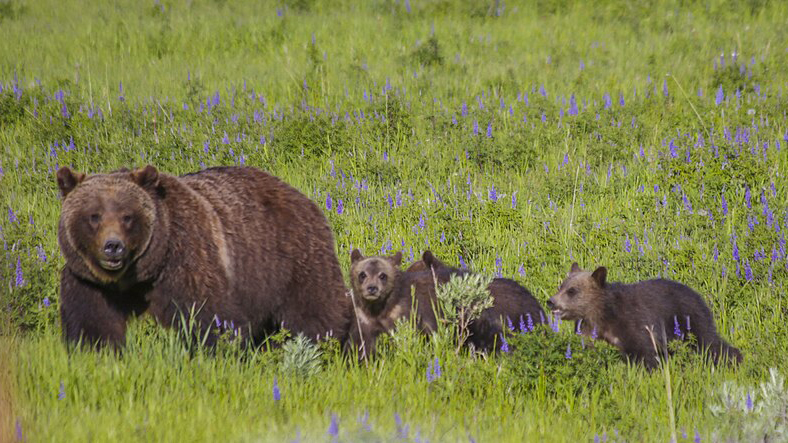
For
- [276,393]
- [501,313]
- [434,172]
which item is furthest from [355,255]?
[434,172]

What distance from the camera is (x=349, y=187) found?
940 centimetres

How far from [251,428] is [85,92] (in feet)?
29.9

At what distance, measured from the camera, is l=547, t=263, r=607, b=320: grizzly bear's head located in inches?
274

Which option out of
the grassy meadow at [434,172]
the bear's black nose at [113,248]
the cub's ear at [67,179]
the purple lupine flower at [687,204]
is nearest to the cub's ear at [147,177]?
the cub's ear at [67,179]

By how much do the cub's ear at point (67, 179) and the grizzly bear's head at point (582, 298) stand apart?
340 cm

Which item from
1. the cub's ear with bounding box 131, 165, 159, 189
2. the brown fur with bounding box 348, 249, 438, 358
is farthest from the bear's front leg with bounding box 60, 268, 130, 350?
the brown fur with bounding box 348, 249, 438, 358

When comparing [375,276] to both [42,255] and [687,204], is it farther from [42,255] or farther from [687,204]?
[687,204]

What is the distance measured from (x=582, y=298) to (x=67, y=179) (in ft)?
11.8

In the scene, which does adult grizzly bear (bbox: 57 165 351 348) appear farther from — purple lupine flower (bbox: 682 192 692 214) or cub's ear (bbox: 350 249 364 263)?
purple lupine flower (bbox: 682 192 692 214)

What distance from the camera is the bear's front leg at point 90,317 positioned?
18.2ft

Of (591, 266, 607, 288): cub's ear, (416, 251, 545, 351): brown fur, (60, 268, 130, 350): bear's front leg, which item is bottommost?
(416, 251, 545, 351): brown fur

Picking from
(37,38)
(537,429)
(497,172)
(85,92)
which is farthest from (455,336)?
(37,38)

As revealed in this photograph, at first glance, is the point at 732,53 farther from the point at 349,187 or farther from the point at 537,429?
the point at 537,429

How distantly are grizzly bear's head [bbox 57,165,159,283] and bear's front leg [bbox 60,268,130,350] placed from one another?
126 mm
